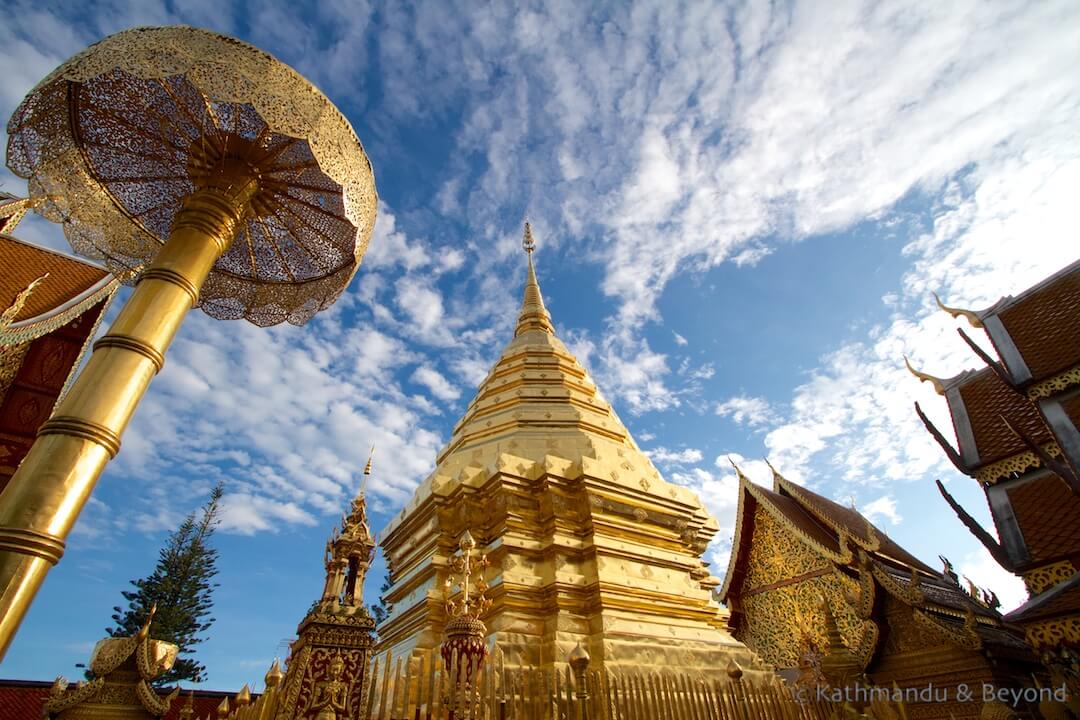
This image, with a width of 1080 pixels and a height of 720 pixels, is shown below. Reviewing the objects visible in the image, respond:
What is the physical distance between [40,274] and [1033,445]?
11283 millimetres

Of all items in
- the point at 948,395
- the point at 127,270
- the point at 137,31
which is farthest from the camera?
the point at 948,395

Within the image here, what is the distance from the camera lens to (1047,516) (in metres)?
5.39

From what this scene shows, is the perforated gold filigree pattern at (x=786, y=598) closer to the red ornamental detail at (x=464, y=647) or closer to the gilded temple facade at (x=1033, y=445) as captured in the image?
the gilded temple facade at (x=1033, y=445)

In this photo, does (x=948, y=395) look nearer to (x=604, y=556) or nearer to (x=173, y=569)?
(x=604, y=556)

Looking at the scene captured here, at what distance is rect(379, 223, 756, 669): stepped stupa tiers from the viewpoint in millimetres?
5711

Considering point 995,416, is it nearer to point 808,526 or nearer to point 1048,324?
point 1048,324

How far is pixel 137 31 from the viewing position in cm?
288

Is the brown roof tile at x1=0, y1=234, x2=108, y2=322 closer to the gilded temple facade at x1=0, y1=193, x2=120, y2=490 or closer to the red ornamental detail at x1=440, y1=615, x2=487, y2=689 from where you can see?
the gilded temple facade at x1=0, y1=193, x2=120, y2=490

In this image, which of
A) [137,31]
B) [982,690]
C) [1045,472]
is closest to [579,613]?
[982,690]

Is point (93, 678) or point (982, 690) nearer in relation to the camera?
point (93, 678)

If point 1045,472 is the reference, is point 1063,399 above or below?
above

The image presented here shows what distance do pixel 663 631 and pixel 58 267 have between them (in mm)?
8932

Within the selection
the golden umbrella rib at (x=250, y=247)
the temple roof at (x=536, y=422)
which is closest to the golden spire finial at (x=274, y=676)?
the golden umbrella rib at (x=250, y=247)

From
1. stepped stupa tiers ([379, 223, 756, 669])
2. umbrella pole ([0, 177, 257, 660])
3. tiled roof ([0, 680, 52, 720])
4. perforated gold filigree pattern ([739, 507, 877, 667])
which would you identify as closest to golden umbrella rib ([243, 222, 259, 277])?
umbrella pole ([0, 177, 257, 660])
